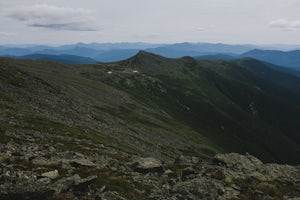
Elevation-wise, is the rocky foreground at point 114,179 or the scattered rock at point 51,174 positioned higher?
the scattered rock at point 51,174

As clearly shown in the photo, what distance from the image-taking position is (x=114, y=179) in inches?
1257

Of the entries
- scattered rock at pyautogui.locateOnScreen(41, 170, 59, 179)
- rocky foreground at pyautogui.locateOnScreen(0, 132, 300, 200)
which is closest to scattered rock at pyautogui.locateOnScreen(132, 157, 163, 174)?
rocky foreground at pyautogui.locateOnScreen(0, 132, 300, 200)

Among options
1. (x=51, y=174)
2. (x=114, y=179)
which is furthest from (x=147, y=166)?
(x=51, y=174)

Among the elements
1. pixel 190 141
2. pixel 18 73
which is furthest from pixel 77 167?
pixel 190 141

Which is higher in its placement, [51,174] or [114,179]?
[51,174]

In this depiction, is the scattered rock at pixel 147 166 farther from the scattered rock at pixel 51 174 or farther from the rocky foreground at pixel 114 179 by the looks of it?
the scattered rock at pixel 51 174

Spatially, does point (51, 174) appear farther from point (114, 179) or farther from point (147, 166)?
point (147, 166)

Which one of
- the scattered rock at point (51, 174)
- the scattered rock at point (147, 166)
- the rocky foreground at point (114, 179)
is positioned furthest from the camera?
the scattered rock at point (147, 166)

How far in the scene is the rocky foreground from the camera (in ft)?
83.8

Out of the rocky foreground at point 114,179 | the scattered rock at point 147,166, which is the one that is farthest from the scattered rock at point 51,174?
the scattered rock at point 147,166

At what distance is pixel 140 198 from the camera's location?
2931 centimetres

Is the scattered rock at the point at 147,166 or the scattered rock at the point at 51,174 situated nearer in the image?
the scattered rock at the point at 51,174

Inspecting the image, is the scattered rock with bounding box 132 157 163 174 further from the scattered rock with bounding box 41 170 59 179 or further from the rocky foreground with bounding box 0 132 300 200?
the scattered rock with bounding box 41 170 59 179

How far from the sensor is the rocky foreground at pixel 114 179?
2556 cm
